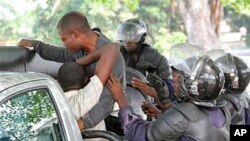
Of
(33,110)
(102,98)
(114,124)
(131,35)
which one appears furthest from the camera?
(131,35)

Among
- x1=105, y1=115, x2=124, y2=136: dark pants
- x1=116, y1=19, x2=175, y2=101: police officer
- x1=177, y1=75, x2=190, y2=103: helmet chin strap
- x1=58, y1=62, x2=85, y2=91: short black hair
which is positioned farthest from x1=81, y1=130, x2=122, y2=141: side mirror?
x1=116, y1=19, x2=175, y2=101: police officer

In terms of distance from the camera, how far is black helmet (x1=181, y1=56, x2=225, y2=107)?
3160 mm

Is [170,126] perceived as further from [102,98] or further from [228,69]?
[228,69]

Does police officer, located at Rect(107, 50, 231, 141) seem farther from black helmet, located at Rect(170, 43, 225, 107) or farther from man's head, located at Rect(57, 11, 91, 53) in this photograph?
man's head, located at Rect(57, 11, 91, 53)

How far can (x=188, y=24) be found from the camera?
14.6 m

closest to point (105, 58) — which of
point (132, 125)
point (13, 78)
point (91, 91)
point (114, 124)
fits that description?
point (91, 91)

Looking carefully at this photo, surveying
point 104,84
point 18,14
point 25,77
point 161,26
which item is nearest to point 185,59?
point 104,84

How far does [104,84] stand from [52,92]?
821mm

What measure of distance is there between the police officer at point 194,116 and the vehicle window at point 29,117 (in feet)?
2.32

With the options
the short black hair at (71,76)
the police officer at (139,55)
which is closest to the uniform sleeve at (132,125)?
the short black hair at (71,76)

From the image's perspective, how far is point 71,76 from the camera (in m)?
3.51

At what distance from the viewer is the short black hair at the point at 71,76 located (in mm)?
3512

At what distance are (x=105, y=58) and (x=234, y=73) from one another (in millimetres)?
1246

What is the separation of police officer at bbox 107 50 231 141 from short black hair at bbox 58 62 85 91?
0.44m
